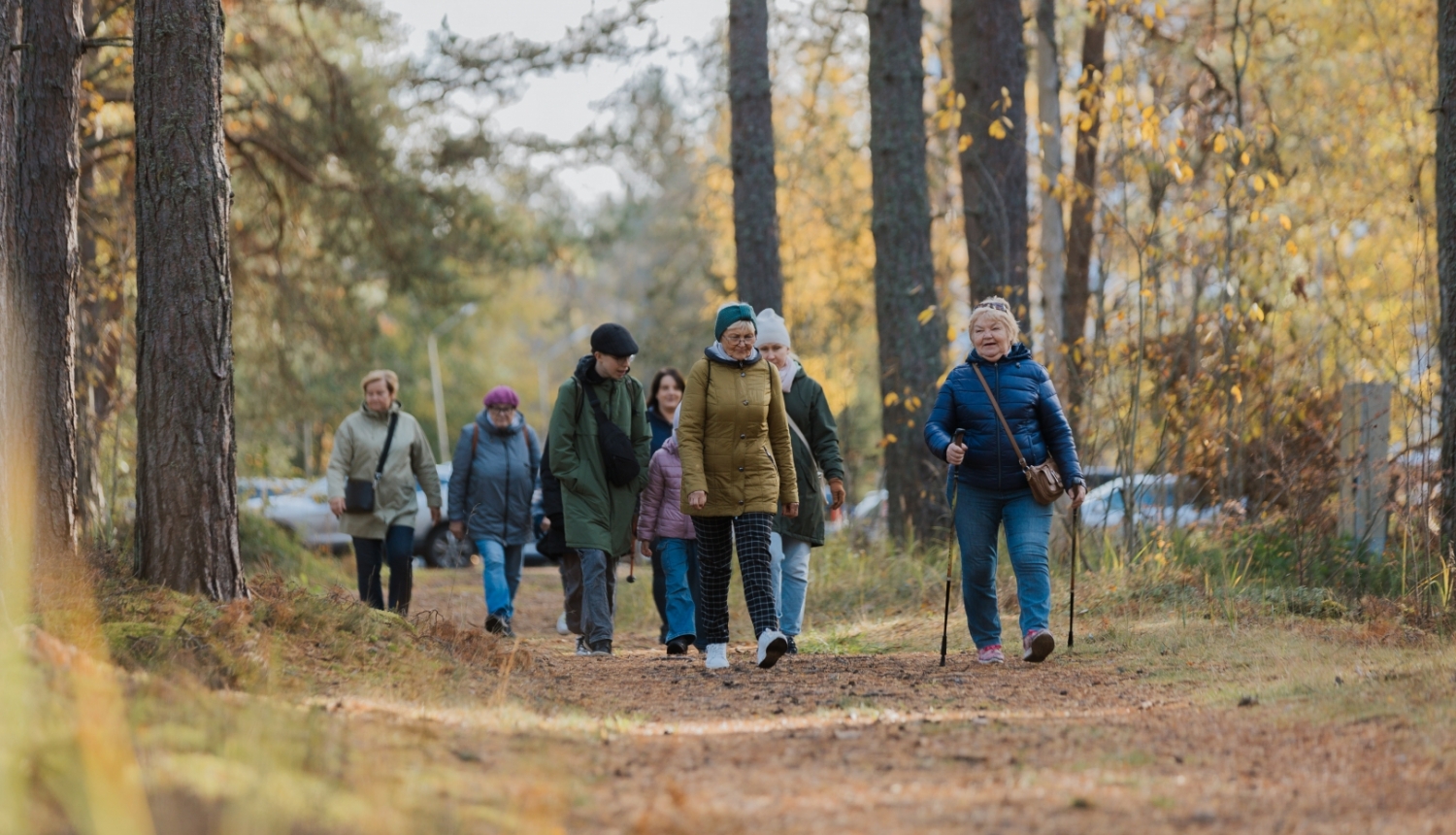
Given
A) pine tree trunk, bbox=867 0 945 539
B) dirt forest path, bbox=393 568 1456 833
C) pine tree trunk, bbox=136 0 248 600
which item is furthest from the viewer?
pine tree trunk, bbox=867 0 945 539

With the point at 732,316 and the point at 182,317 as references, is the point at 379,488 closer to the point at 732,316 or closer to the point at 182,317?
the point at 182,317

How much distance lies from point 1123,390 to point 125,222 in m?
8.44

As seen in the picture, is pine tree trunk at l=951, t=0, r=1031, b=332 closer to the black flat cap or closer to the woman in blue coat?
the woman in blue coat

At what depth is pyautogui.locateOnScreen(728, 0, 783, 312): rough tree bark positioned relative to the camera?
13.4 meters

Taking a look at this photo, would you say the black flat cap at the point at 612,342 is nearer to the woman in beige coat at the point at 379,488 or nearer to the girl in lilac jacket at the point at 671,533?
the girl in lilac jacket at the point at 671,533

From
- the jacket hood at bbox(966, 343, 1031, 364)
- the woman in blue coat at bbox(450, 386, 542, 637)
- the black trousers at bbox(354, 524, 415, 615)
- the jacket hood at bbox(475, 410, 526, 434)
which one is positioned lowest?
the black trousers at bbox(354, 524, 415, 615)

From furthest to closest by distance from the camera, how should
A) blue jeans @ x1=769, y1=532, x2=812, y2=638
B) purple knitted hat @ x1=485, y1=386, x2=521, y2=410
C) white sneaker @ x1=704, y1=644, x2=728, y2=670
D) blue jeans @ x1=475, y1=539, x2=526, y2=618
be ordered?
purple knitted hat @ x1=485, y1=386, x2=521, y2=410
blue jeans @ x1=475, y1=539, x2=526, y2=618
blue jeans @ x1=769, y1=532, x2=812, y2=638
white sneaker @ x1=704, y1=644, x2=728, y2=670

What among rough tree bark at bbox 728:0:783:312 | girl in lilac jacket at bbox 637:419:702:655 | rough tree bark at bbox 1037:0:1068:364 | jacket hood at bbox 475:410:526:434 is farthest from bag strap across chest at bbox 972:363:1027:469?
rough tree bark at bbox 1037:0:1068:364

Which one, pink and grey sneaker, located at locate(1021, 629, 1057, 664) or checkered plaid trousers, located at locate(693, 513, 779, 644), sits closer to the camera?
pink and grey sneaker, located at locate(1021, 629, 1057, 664)

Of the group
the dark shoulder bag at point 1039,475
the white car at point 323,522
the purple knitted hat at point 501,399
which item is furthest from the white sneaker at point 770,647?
the white car at point 323,522

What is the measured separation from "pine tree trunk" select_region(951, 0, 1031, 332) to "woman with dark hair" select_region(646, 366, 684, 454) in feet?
13.0

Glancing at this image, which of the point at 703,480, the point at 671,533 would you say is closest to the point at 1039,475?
the point at 703,480

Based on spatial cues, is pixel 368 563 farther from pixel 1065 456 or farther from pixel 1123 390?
pixel 1123 390

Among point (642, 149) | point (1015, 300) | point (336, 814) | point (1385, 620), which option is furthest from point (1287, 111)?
point (336, 814)
